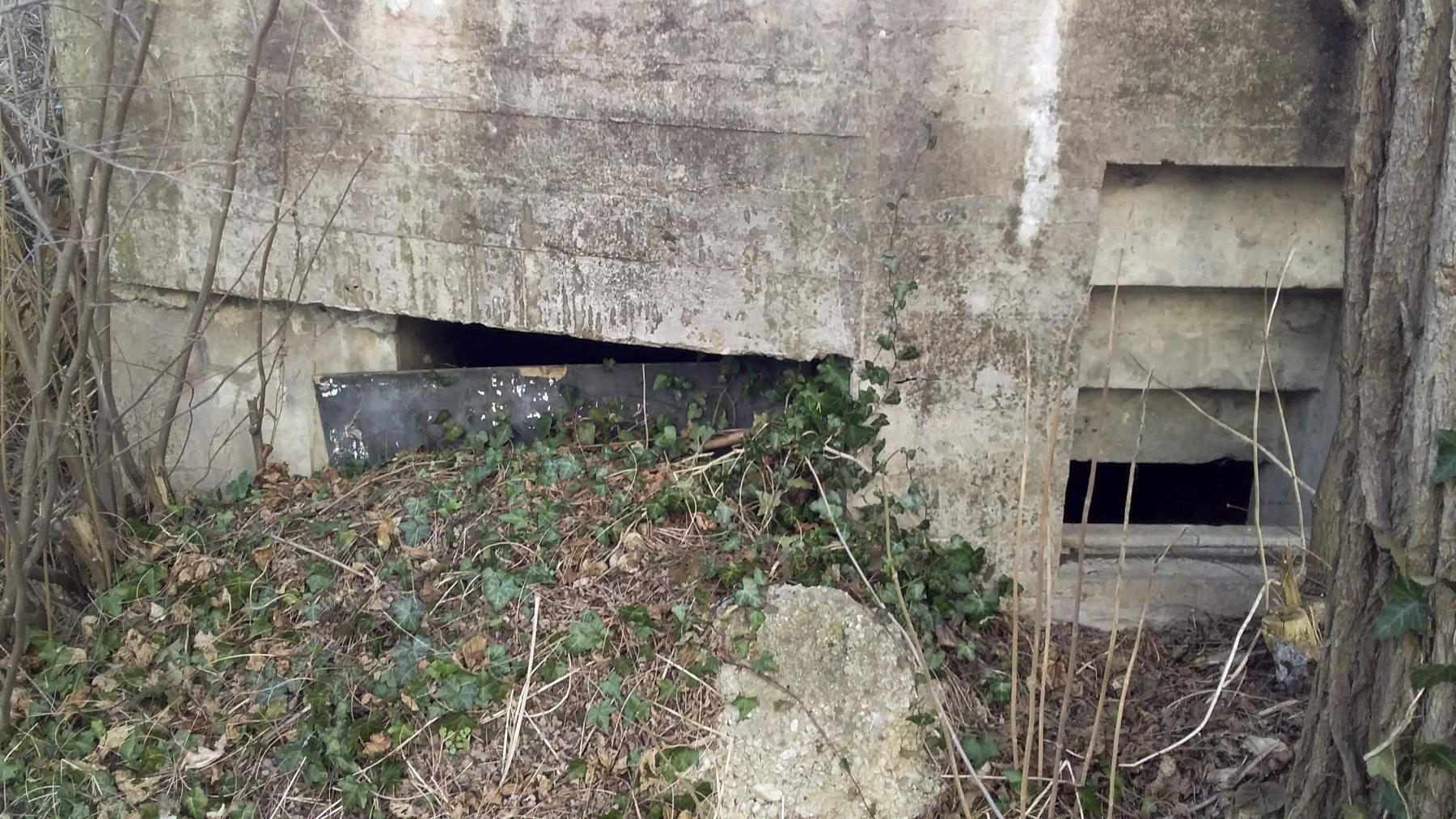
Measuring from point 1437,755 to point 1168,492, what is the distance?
94.5 inches

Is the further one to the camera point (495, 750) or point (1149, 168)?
point (1149, 168)

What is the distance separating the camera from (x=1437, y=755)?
240cm

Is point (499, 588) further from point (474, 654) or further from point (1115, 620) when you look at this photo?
point (1115, 620)

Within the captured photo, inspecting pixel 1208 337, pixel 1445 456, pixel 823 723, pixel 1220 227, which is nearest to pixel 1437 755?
pixel 1445 456

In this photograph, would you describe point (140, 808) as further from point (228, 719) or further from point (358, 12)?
point (358, 12)

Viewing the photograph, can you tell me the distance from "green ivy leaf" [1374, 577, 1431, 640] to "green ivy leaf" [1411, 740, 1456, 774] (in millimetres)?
253

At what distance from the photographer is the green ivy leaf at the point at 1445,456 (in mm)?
2383

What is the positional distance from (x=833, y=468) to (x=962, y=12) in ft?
4.99

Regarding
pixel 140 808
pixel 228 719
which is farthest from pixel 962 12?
pixel 140 808

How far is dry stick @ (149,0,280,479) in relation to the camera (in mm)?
3441

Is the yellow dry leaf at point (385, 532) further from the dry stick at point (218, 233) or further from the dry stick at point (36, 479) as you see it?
the dry stick at point (36, 479)

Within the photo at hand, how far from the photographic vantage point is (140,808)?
3045mm

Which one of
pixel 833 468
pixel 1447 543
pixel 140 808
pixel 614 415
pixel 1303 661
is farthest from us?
pixel 614 415

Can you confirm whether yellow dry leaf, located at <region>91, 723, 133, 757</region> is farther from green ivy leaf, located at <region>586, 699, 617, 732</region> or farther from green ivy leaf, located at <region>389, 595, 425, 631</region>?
green ivy leaf, located at <region>586, 699, 617, 732</region>
